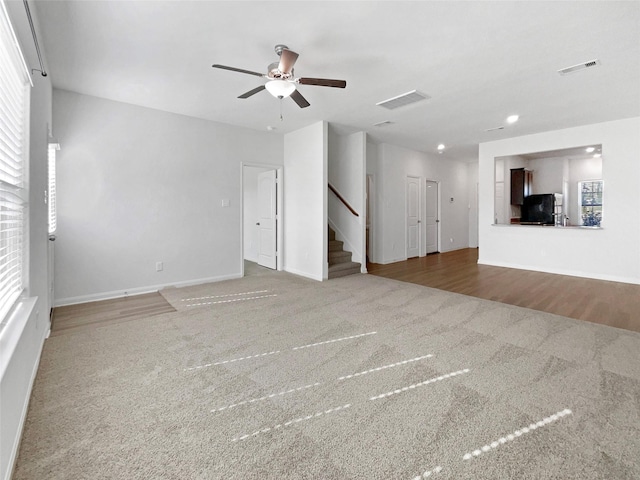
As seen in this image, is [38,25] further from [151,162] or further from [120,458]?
[120,458]

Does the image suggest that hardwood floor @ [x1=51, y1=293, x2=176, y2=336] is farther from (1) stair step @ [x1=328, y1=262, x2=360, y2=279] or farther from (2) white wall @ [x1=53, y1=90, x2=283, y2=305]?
(1) stair step @ [x1=328, y1=262, x2=360, y2=279]

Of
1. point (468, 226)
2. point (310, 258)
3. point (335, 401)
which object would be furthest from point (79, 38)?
point (468, 226)

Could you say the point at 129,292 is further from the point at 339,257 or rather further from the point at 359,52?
the point at 359,52

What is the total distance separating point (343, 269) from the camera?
5922 mm

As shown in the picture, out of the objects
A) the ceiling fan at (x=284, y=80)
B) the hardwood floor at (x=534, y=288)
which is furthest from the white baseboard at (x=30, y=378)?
the hardwood floor at (x=534, y=288)

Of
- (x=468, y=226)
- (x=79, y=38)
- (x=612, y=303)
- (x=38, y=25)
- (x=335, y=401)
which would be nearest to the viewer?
(x=335, y=401)

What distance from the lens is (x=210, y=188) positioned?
5.33 m

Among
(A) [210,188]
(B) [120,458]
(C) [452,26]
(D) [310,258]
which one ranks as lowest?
(B) [120,458]

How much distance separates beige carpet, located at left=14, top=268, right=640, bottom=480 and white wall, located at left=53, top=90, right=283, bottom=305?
5.07ft

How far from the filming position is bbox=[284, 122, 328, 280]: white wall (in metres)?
5.48

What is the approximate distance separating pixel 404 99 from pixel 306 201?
2.40 metres

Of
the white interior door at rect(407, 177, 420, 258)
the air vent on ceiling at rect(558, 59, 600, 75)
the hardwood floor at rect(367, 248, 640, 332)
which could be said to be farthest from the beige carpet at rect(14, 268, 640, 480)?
the white interior door at rect(407, 177, 420, 258)

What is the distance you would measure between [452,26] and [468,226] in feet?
26.9

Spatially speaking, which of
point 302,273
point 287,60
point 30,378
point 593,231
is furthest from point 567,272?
point 30,378
